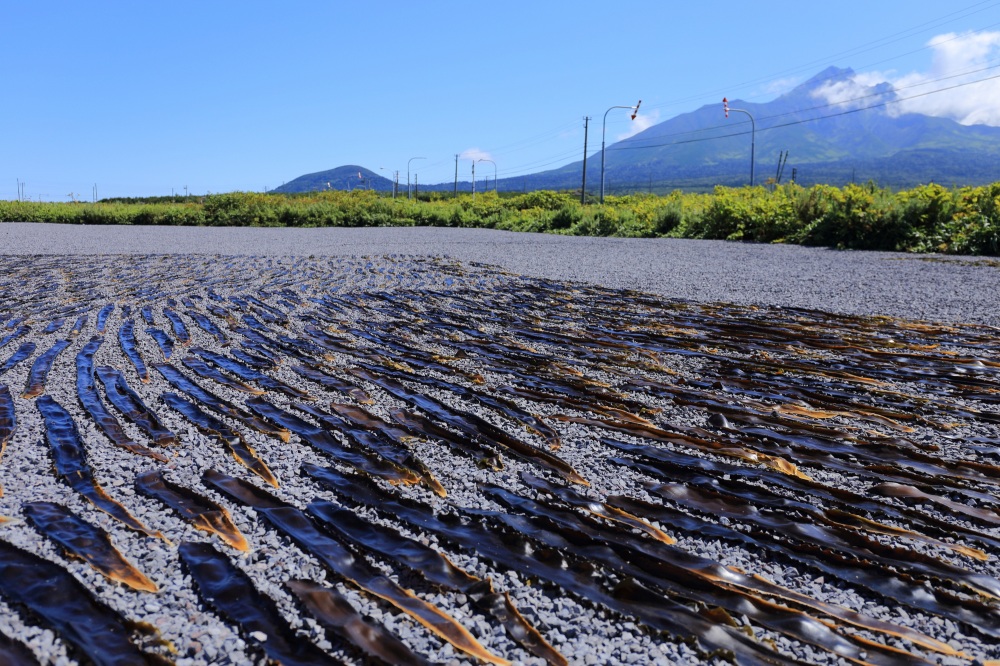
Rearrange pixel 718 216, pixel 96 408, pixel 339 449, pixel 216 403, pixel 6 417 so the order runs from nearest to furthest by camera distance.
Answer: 1. pixel 339 449
2. pixel 6 417
3. pixel 96 408
4. pixel 216 403
5. pixel 718 216

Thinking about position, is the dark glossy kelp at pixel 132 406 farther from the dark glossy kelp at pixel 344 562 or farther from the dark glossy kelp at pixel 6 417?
the dark glossy kelp at pixel 344 562

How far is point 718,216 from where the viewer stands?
1791 centimetres

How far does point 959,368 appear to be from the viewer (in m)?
4.29

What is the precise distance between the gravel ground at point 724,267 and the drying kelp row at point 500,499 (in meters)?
2.22

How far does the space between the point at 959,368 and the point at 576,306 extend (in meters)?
3.24

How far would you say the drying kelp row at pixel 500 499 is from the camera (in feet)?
5.65

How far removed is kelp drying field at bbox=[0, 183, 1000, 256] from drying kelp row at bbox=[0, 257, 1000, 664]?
983 centimetres

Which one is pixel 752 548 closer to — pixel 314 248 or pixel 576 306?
pixel 576 306

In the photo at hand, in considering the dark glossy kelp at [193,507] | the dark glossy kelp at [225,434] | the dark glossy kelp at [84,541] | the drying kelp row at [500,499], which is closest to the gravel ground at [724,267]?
the drying kelp row at [500,499]

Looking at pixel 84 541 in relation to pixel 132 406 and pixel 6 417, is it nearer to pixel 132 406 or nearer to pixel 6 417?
pixel 132 406

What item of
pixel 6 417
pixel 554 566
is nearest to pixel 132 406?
pixel 6 417

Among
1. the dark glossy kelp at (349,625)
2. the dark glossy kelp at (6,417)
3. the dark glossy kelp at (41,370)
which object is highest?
the dark glossy kelp at (41,370)

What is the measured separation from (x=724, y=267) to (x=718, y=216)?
7.79 meters

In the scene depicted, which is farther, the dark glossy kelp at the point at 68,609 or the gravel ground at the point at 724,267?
the gravel ground at the point at 724,267
